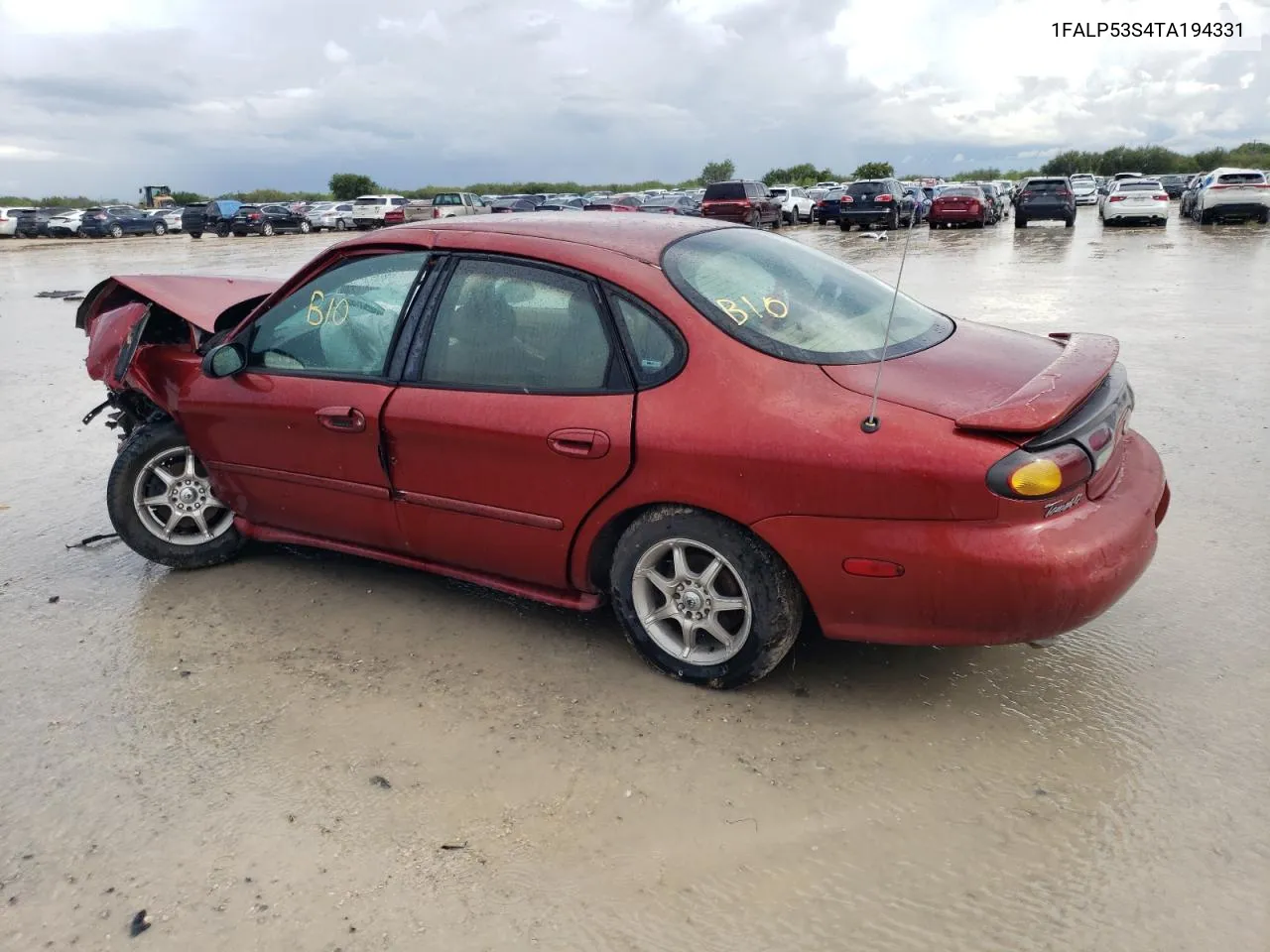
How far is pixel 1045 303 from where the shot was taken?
11.9 metres

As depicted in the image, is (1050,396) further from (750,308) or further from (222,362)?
(222,362)

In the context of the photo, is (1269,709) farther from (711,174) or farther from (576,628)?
(711,174)

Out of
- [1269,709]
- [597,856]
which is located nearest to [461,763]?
[597,856]

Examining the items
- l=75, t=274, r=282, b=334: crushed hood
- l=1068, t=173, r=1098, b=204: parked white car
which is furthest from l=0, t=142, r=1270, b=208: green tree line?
l=75, t=274, r=282, b=334: crushed hood

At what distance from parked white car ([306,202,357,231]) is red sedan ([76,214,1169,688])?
134ft

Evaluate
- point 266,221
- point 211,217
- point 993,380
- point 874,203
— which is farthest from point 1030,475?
point 211,217

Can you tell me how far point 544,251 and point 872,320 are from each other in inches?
48.0

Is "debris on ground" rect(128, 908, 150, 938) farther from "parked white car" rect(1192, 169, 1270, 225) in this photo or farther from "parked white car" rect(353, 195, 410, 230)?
"parked white car" rect(353, 195, 410, 230)

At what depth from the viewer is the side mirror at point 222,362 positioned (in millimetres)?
3979

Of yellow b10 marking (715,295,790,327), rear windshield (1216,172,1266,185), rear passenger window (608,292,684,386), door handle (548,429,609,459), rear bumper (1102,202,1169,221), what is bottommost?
rear bumper (1102,202,1169,221)

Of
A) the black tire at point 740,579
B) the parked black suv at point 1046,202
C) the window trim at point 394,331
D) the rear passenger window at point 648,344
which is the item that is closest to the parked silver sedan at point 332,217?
the parked black suv at point 1046,202

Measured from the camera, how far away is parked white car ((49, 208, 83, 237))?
42156mm

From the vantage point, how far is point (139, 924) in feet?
7.81

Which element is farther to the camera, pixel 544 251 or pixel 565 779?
pixel 544 251
